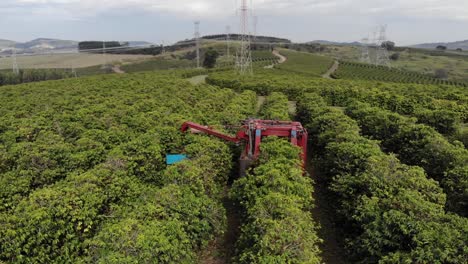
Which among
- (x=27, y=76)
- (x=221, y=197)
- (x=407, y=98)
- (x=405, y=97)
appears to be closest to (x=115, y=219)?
(x=221, y=197)

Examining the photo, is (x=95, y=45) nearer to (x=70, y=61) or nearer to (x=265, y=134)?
(x=70, y=61)

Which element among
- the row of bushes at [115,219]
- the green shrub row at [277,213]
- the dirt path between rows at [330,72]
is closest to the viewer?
the green shrub row at [277,213]

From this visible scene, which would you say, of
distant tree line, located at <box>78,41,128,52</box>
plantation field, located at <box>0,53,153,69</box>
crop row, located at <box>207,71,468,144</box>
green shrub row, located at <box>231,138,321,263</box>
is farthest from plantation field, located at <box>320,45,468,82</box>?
distant tree line, located at <box>78,41,128,52</box>

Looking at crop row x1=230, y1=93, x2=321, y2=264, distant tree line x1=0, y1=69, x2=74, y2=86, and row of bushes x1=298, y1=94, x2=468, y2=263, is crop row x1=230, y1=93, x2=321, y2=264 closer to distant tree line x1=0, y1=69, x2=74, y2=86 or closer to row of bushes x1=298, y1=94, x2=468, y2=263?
row of bushes x1=298, y1=94, x2=468, y2=263

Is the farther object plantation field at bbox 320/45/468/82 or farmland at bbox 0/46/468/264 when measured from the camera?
plantation field at bbox 320/45/468/82

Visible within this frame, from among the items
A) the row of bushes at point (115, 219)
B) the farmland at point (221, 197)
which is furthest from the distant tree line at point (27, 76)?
the row of bushes at point (115, 219)

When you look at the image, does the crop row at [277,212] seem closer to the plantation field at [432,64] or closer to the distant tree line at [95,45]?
the plantation field at [432,64]
